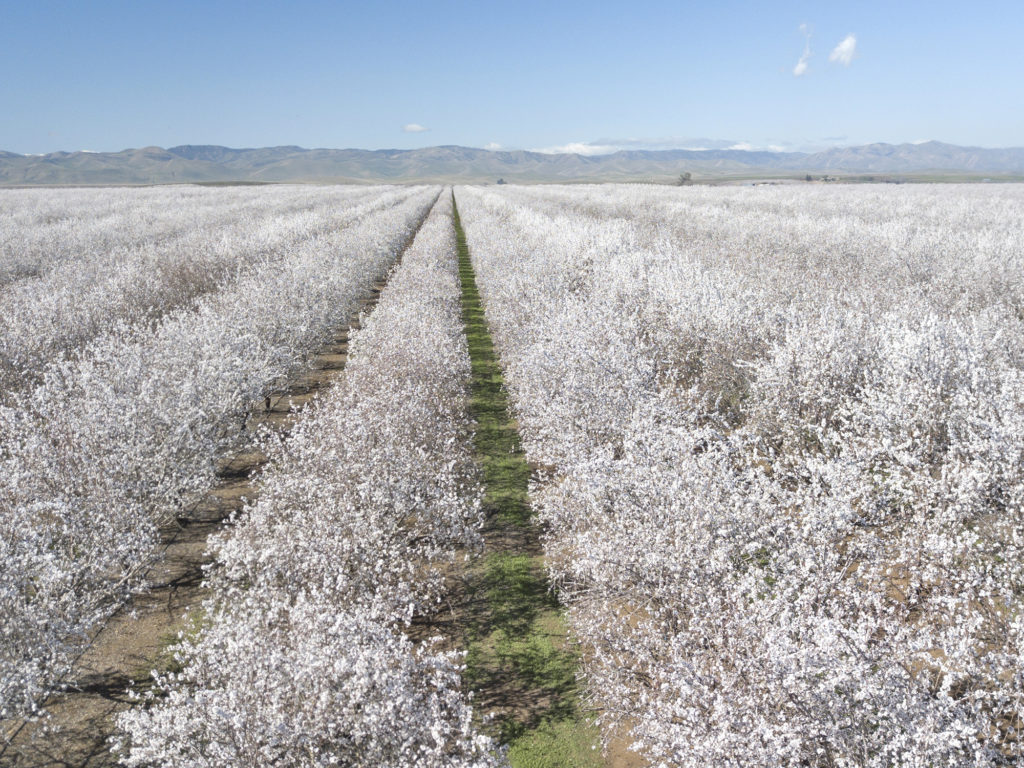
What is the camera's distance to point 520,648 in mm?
6988

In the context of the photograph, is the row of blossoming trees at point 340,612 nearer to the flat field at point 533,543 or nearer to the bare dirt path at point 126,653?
the flat field at point 533,543

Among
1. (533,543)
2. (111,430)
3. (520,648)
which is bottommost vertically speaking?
(520,648)

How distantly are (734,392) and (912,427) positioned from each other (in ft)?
11.3

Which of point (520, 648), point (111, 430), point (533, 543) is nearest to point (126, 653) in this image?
point (111, 430)

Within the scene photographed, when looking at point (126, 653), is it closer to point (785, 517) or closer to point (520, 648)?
point (520, 648)

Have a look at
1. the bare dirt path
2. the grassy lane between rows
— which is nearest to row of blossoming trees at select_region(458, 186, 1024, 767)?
the grassy lane between rows

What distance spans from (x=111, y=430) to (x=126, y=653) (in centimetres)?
301

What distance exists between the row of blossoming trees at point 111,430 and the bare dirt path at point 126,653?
0.26 m

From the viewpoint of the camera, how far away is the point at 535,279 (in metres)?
17.7

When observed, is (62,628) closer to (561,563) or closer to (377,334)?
(561,563)

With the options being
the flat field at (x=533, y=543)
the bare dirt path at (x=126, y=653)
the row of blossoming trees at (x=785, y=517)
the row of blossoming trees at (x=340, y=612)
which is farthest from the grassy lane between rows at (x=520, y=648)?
the bare dirt path at (x=126, y=653)

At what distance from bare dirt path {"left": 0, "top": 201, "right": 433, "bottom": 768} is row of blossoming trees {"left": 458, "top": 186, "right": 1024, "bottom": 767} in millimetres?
4107

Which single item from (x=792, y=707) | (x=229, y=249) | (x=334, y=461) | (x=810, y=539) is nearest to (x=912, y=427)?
(x=810, y=539)

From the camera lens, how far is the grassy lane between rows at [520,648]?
5871 millimetres
